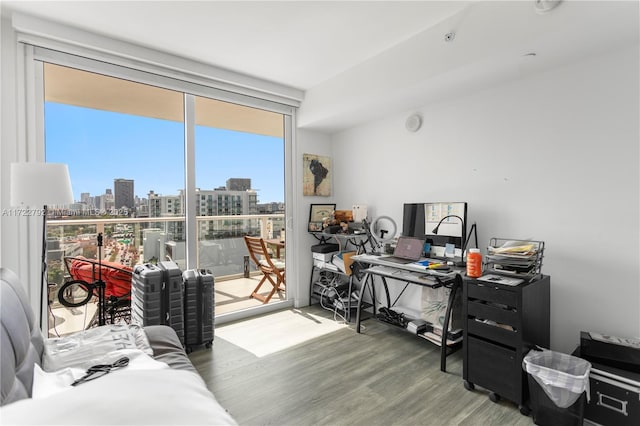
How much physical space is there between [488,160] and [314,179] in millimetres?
1988

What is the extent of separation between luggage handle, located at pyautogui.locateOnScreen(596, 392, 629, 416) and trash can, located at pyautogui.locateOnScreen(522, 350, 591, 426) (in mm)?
97

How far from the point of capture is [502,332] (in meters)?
2.01

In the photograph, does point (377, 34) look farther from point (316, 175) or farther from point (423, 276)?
point (423, 276)

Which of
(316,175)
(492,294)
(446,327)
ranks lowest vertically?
(446,327)

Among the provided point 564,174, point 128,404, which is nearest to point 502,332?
point 564,174

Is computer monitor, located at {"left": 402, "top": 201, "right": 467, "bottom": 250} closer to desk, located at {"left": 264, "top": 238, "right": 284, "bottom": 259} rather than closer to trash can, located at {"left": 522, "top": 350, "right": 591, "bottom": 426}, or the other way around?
trash can, located at {"left": 522, "top": 350, "right": 591, "bottom": 426}

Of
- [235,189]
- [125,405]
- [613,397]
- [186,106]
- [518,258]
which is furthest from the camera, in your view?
[235,189]

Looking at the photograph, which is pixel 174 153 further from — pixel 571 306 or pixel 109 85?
pixel 571 306

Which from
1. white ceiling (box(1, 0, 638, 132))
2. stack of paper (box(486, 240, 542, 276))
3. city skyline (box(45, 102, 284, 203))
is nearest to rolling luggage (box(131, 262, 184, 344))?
city skyline (box(45, 102, 284, 203))

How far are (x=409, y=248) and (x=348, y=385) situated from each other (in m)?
1.28

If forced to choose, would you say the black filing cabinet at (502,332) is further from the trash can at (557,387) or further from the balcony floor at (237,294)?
the balcony floor at (237,294)

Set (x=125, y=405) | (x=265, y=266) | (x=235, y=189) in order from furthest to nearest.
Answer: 1. (x=265, y=266)
2. (x=235, y=189)
3. (x=125, y=405)

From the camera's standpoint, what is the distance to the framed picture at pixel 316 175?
3.96 metres

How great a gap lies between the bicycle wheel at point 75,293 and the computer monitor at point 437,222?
2852 mm
